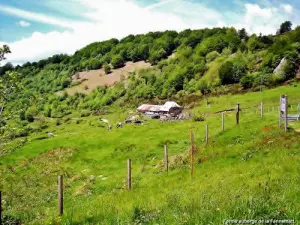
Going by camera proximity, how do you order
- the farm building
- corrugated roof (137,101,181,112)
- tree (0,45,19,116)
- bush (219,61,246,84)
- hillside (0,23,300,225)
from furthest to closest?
1. bush (219,61,246,84)
2. corrugated roof (137,101,181,112)
3. the farm building
4. tree (0,45,19,116)
5. hillside (0,23,300,225)

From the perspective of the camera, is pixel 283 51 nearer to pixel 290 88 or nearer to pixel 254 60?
pixel 254 60

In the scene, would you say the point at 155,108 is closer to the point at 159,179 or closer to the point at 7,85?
the point at 159,179

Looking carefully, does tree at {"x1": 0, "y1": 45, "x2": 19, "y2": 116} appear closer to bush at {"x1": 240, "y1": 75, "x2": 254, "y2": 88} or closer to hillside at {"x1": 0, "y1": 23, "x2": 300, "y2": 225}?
hillside at {"x1": 0, "y1": 23, "x2": 300, "y2": 225}

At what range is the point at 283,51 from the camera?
148500 mm

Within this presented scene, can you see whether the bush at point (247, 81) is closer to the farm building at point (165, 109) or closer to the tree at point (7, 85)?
the farm building at point (165, 109)

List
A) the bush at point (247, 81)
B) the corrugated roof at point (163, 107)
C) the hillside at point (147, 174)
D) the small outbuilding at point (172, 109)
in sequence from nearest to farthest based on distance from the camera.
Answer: the hillside at point (147, 174), the small outbuilding at point (172, 109), the bush at point (247, 81), the corrugated roof at point (163, 107)

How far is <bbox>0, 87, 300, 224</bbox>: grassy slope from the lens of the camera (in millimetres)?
10867

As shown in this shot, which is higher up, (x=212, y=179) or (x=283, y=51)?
(x=283, y=51)

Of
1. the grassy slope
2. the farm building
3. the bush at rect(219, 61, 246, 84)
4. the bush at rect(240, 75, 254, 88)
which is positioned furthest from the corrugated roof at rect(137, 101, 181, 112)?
the grassy slope

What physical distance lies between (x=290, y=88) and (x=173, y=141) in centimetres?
6991

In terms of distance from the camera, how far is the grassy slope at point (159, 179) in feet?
35.7

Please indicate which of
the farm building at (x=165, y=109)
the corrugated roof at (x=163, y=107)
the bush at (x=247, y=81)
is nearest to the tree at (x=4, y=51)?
the farm building at (x=165, y=109)

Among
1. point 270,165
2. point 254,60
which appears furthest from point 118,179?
point 254,60

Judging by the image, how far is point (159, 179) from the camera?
26688 millimetres
